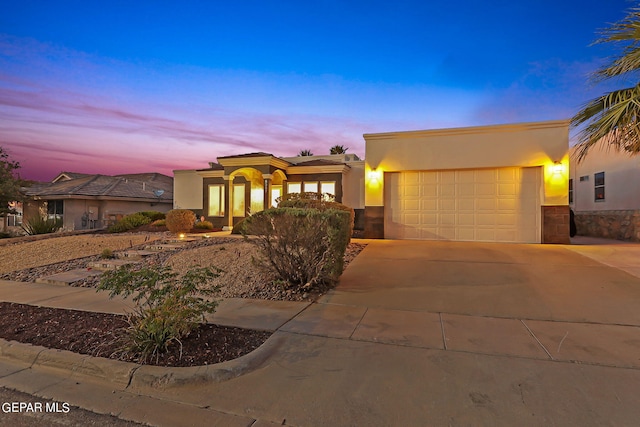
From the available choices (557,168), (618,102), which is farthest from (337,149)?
(618,102)

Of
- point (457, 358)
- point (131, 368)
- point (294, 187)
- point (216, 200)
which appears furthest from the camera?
point (216, 200)

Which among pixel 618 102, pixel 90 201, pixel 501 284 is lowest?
pixel 501 284

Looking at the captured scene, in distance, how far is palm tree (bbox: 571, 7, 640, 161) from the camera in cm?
588

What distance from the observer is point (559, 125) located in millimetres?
10445

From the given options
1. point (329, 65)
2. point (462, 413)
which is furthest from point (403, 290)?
point (329, 65)

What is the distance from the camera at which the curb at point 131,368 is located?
269cm

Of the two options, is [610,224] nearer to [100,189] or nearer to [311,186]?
[311,186]

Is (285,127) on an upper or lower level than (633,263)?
upper

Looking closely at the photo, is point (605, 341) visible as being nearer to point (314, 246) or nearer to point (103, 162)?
point (314, 246)

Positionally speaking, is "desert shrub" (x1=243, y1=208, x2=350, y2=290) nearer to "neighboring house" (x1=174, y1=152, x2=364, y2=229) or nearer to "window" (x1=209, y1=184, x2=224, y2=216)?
"neighboring house" (x1=174, y1=152, x2=364, y2=229)

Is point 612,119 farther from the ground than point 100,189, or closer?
farther from the ground

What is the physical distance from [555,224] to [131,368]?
12.1 metres

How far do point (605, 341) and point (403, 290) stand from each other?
8.61 ft

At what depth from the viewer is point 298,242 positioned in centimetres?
532
